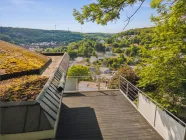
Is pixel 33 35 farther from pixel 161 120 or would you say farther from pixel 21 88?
pixel 21 88

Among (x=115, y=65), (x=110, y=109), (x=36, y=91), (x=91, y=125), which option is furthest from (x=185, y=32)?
(x=115, y=65)

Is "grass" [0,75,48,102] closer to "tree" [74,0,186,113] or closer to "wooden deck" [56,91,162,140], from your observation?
"wooden deck" [56,91,162,140]

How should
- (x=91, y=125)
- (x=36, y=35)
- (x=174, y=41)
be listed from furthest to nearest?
(x=36, y=35) < (x=174, y=41) < (x=91, y=125)

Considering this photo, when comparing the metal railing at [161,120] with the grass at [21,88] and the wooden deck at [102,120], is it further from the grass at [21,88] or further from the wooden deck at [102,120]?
the grass at [21,88]

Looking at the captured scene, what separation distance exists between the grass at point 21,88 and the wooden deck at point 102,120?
2.77 meters

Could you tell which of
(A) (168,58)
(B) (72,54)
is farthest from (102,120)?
(B) (72,54)

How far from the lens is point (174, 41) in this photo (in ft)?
23.2

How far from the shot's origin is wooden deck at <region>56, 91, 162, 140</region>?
5.93 m

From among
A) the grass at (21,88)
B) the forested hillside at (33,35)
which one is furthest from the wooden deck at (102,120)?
the forested hillside at (33,35)

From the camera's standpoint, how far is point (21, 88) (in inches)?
127

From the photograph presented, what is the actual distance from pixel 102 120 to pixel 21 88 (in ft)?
14.3

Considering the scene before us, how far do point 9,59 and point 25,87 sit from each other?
1.67 metres

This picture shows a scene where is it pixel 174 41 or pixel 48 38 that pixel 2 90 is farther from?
pixel 48 38

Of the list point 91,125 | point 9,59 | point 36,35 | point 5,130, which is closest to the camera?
point 5,130
